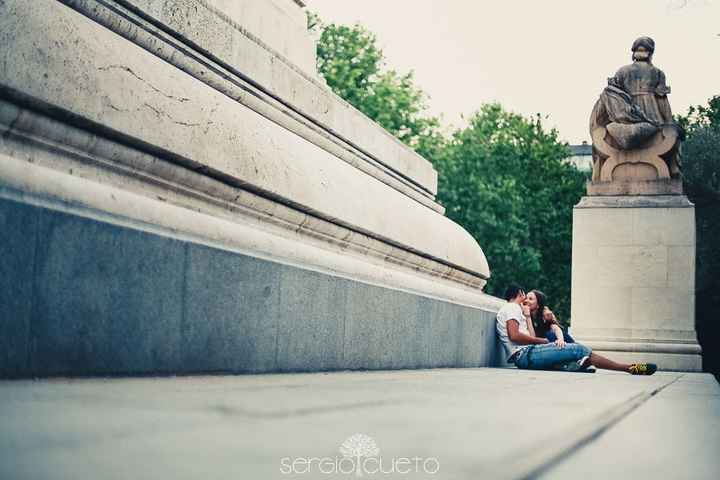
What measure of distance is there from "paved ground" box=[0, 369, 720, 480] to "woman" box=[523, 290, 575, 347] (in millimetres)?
7514

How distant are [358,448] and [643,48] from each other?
1659 centimetres

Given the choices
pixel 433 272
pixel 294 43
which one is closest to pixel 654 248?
pixel 433 272

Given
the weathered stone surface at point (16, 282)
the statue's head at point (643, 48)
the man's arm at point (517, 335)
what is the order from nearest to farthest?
the weathered stone surface at point (16, 282) → the man's arm at point (517, 335) → the statue's head at point (643, 48)

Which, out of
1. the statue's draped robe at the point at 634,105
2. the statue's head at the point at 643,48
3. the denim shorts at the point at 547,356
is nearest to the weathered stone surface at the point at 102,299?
the denim shorts at the point at 547,356

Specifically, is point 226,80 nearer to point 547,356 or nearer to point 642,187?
point 547,356

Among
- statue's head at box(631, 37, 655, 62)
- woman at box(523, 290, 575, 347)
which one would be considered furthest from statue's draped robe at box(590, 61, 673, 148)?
woman at box(523, 290, 575, 347)

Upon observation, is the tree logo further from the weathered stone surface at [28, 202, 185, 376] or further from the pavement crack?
the weathered stone surface at [28, 202, 185, 376]

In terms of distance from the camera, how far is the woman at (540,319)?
1148 centimetres

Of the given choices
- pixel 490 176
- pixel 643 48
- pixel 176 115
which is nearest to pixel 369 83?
pixel 490 176

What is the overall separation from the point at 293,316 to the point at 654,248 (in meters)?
12.7

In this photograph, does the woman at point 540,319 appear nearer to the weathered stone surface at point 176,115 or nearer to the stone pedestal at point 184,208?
the stone pedestal at point 184,208

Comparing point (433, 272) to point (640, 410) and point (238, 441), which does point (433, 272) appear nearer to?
point (640, 410)

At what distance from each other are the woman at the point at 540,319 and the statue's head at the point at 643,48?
7350 millimetres

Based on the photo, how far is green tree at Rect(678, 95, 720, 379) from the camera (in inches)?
1046
